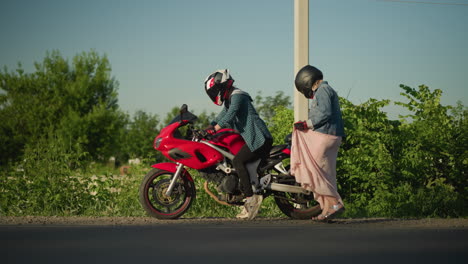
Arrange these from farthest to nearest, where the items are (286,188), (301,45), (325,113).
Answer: (301,45) < (286,188) < (325,113)

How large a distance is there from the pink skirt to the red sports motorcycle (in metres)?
0.35

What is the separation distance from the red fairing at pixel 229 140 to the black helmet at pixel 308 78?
112 cm

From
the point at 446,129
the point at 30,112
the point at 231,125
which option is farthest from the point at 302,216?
the point at 30,112

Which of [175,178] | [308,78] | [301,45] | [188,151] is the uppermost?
[301,45]

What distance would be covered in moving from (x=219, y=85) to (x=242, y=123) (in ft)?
2.01

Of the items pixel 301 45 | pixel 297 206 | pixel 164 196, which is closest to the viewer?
pixel 164 196

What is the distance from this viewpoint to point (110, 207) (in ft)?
31.9

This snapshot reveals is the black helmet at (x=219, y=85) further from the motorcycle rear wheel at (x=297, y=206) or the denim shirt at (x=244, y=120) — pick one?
the motorcycle rear wheel at (x=297, y=206)

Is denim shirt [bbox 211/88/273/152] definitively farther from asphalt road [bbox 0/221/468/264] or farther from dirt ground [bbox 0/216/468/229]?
asphalt road [bbox 0/221/468/264]

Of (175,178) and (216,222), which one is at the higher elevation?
(175,178)

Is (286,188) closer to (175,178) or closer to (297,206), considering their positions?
(297,206)

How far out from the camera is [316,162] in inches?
316

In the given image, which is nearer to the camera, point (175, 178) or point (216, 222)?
point (216, 222)

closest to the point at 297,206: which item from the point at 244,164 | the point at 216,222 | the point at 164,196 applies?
the point at 244,164
